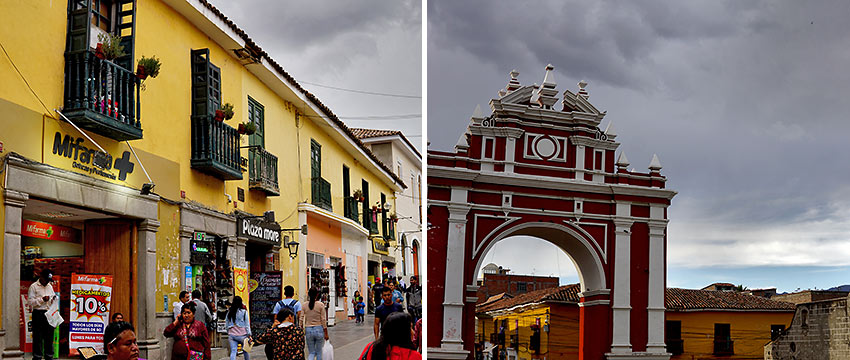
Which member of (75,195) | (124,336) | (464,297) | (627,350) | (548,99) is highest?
(548,99)

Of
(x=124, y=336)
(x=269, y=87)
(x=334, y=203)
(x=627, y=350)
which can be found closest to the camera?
(x=124, y=336)

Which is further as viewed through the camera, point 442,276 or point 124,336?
point 442,276

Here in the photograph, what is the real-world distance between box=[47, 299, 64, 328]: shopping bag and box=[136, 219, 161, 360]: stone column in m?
0.59

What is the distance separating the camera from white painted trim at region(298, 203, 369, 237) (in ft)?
22.9

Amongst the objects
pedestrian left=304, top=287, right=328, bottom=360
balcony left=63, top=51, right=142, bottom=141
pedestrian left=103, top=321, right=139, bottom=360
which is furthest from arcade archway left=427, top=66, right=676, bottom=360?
pedestrian left=103, top=321, right=139, bottom=360

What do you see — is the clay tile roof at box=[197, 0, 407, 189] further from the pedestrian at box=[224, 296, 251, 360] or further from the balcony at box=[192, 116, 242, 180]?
the pedestrian at box=[224, 296, 251, 360]

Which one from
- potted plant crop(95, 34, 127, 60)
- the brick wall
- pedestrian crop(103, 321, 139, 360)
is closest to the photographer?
pedestrian crop(103, 321, 139, 360)

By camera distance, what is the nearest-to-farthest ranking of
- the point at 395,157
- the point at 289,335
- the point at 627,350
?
the point at 289,335
the point at 395,157
the point at 627,350

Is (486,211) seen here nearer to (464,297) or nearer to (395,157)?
(464,297)

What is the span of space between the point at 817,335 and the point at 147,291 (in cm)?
1242

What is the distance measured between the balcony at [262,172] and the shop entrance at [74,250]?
1.47 metres

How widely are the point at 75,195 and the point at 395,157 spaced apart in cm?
431

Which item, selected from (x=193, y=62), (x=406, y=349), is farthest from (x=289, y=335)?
(x=193, y=62)

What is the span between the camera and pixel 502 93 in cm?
1150
